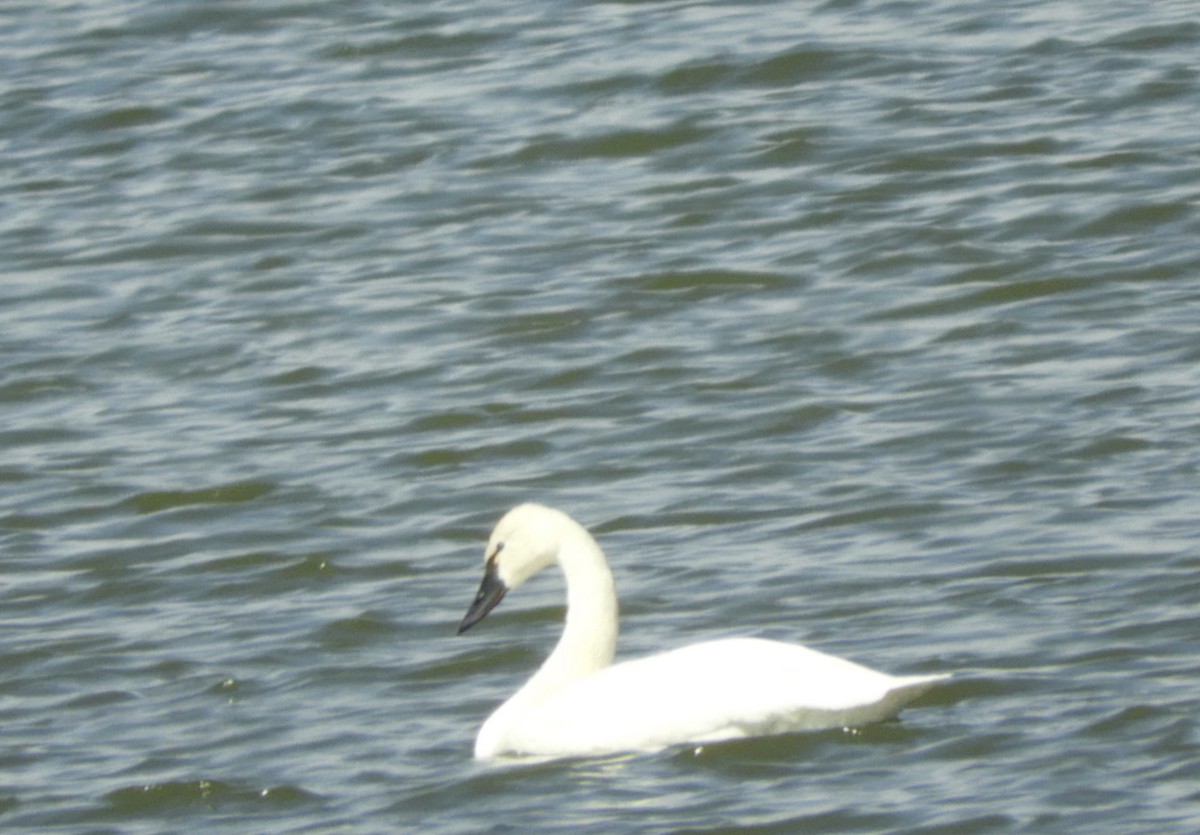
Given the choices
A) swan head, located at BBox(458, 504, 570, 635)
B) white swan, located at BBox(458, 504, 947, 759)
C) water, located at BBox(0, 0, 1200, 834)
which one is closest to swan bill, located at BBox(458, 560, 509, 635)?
swan head, located at BBox(458, 504, 570, 635)

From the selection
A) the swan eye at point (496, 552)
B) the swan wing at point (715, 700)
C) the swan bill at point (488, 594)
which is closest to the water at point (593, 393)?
the swan wing at point (715, 700)

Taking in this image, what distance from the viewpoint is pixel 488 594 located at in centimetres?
848

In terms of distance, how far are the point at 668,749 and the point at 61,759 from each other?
1.60 meters

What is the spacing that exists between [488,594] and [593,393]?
3.05 metres

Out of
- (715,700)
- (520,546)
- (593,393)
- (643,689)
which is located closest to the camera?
(715,700)

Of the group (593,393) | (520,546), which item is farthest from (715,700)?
(593,393)

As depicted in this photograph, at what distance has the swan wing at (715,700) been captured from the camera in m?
7.52

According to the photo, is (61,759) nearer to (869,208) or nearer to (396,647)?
(396,647)

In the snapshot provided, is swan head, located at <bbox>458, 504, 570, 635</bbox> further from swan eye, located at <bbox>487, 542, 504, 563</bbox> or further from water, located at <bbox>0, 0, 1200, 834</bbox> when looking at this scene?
water, located at <bbox>0, 0, 1200, 834</bbox>

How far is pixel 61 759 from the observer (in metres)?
8.21

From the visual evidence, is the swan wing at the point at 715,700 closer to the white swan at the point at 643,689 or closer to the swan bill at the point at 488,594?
the white swan at the point at 643,689

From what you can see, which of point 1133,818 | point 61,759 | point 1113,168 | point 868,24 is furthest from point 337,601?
point 868,24

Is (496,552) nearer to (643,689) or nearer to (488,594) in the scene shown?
(488,594)

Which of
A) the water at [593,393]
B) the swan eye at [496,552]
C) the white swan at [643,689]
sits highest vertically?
the swan eye at [496,552]
